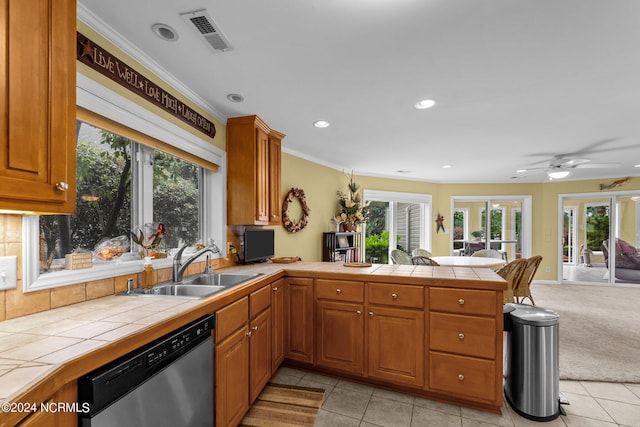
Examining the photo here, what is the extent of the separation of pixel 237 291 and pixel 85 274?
82 centimetres

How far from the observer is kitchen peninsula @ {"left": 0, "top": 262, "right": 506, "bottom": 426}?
48.3 inches

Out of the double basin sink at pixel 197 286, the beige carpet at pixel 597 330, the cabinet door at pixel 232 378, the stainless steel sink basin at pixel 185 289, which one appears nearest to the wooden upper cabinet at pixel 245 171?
the double basin sink at pixel 197 286

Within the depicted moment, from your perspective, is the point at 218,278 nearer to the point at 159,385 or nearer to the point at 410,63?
the point at 159,385

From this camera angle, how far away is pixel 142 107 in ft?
6.86

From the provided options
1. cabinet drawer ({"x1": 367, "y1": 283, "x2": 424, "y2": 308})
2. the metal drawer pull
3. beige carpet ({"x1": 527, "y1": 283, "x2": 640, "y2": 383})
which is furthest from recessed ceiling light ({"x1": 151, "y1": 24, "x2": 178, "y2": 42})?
beige carpet ({"x1": 527, "y1": 283, "x2": 640, "y2": 383})

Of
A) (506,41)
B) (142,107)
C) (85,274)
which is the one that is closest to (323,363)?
(85,274)

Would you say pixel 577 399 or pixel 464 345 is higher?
pixel 464 345

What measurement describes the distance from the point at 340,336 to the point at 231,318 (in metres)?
1.10

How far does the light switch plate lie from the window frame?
43mm

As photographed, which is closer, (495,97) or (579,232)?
(495,97)

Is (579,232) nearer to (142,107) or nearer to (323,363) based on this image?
(323,363)

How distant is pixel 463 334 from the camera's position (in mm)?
2297

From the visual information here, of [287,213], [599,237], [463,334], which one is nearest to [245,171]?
[287,213]

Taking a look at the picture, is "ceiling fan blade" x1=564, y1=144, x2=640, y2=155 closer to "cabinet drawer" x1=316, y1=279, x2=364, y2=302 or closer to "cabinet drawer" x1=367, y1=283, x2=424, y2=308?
"cabinet drawer" x1=367, y1=283, x2=424, y2=308
